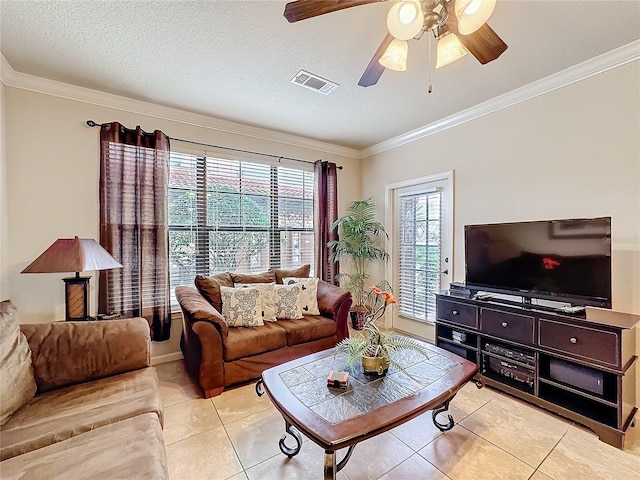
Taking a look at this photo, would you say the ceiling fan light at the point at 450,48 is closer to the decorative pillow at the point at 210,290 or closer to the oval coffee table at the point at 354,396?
the oval coffee table at the point at 354,396

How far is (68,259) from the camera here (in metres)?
2.04

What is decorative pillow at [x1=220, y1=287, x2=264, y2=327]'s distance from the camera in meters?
2.71

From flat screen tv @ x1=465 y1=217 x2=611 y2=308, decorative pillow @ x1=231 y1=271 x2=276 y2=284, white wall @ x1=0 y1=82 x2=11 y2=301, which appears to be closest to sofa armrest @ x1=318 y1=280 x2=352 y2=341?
decorative pillow @ x1=231 y1=271 x2=276 y2=284

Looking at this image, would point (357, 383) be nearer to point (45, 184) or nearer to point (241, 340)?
point (241, 340)

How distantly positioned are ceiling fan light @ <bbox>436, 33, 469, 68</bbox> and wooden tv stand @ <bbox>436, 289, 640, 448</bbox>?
6.17 ft

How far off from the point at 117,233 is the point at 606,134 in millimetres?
4180

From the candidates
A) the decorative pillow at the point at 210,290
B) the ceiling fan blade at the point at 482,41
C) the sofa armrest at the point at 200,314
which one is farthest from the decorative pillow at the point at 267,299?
the ceiling fan blade at the point at 482,41

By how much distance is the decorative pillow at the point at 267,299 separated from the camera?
290 centimetres

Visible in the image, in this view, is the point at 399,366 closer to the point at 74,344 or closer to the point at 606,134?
the point at 74,344

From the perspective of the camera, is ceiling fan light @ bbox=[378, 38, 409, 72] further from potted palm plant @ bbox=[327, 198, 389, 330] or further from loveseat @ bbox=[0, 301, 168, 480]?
potted palm plant @ bbox=[327, 198, 389, 330]

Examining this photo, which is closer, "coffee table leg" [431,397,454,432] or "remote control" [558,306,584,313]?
"coffee table leg" [431,397,454,432]

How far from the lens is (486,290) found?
2645mm

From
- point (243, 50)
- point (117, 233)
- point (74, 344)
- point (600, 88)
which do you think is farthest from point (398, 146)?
point (74, 344)

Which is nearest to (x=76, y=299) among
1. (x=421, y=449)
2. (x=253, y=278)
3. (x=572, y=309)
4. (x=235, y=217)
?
(x=253, y=278)
